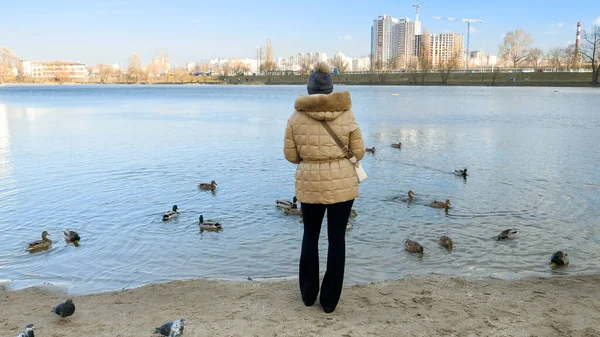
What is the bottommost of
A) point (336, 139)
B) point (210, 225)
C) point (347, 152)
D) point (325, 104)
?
point (210, 225)

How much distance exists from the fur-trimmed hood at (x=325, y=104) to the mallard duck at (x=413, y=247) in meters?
4.56

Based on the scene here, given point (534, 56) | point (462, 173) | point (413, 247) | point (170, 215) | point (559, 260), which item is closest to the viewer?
point (559, 260)

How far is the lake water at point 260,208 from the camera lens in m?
7.98

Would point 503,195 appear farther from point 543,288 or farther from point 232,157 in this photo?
point 232,157

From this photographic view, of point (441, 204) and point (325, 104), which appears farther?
point (441, 204)

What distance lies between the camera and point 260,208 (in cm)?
1173

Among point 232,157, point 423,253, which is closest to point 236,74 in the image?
point 232,157

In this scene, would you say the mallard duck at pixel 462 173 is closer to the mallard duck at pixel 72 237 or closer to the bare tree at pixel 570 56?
the mallard duck at pixel 72 237

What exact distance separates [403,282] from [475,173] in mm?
10224

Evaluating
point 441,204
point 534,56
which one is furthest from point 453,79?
point 441,204

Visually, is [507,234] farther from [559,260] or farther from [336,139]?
[336,139]

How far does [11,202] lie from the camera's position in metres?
12.3

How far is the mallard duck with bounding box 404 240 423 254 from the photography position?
8414mm

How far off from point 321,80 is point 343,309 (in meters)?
2.35
